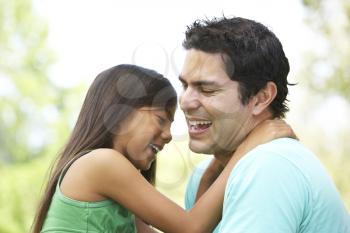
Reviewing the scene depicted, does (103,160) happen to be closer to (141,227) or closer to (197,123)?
(197,123)

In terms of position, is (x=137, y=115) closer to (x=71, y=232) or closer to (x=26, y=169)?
(x=71, y=232)

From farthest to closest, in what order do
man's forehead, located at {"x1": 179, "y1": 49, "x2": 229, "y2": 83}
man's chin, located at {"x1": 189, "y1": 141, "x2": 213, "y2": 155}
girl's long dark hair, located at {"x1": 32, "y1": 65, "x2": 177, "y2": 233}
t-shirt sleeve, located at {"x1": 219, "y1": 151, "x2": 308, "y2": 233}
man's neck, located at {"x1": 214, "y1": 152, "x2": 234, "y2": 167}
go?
girl's long dark hair, located at {"x1": 32, "y1": 65, "x2": 177, "y2": 233}
man's neck, located at {"x1": 214, "y1": 152, "x2": 234, "y2": 167}
man's chin, located at {"x1": 189, "y1": 141, "x2": 213, "y2": 155}
man's forehead, located at {"x1": 179, "y1": 49, "x2": 229, "y2": 83}
t-shirt sleeve, located at {"x1": 219, "y1": 151, "x2": 308, "y2": 233}

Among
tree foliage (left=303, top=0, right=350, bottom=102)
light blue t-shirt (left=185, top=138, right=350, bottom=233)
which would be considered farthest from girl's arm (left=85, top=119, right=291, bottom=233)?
tree foliage (left=303, top=0, right=350, bottom=102)

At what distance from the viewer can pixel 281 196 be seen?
6.38 feet

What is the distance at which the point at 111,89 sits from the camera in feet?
10.0

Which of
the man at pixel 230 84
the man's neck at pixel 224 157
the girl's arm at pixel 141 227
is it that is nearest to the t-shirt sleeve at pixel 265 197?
the man at pixel 230 84

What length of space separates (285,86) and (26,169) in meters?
14.3

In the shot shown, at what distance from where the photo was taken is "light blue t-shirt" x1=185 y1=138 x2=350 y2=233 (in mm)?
1922

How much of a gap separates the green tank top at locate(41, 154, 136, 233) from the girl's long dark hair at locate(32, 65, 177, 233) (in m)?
0.09

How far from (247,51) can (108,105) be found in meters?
0.74

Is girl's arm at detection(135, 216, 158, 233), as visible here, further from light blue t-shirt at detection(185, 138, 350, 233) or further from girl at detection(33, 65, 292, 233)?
light blue t-shirt at detection(185, 138, 350, 233)

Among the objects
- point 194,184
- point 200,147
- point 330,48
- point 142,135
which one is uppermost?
point 200,147

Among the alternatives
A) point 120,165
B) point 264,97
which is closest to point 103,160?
point 120,165

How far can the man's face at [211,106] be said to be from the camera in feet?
8.34
